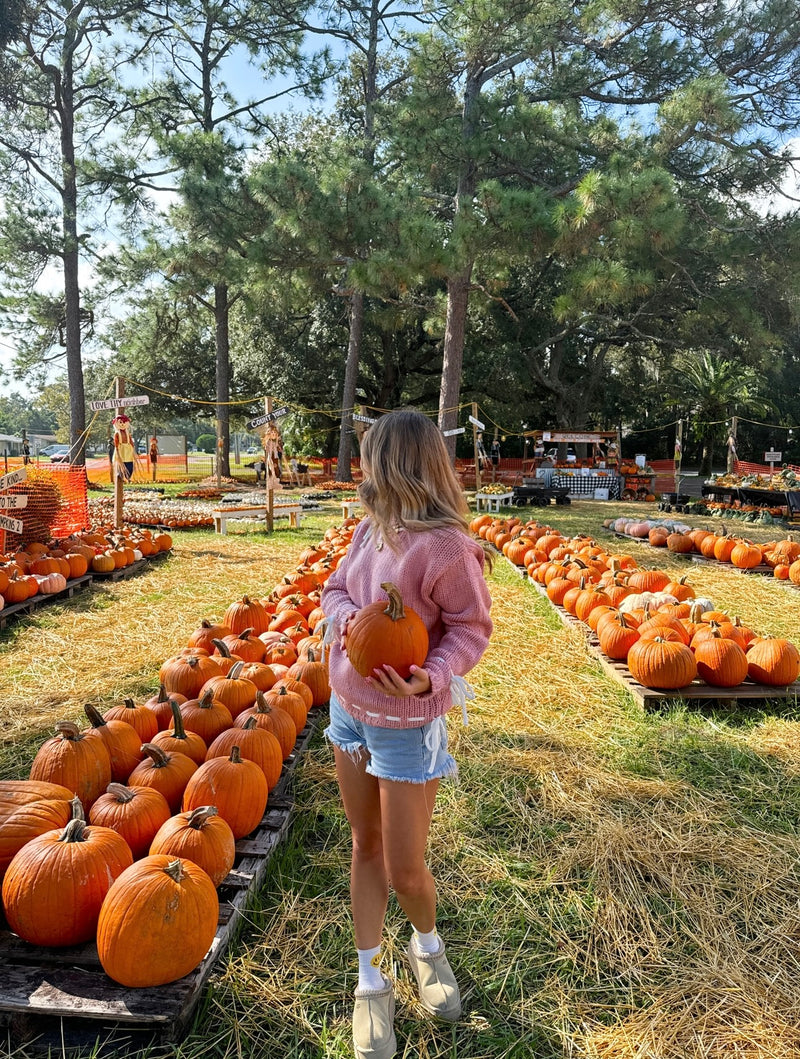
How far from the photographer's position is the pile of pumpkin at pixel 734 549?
741 centimetres

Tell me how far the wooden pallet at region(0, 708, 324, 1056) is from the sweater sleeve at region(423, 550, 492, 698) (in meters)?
1.09

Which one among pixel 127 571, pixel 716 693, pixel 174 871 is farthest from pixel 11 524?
pixel 716 693

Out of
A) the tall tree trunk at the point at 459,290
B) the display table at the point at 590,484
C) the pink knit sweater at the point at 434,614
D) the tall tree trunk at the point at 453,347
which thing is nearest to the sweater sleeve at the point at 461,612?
the pink knit sweater at the point at 434,614

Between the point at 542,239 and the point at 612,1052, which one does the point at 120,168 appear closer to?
the point at 542,239

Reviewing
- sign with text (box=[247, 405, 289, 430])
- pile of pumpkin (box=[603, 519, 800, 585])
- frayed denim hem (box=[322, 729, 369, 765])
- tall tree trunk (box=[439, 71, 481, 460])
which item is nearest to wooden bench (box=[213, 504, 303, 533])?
sign with text (box=[247, 405, 289, 430])

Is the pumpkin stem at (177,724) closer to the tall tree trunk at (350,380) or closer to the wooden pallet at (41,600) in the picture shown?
the wooden pallet at (41,600)

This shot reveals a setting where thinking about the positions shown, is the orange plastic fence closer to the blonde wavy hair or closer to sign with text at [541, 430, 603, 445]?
the blonde wavy hair

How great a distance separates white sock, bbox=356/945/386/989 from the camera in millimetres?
1802

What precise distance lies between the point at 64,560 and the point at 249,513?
4.87 meters

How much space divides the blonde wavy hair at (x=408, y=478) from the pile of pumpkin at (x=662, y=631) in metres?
2.69

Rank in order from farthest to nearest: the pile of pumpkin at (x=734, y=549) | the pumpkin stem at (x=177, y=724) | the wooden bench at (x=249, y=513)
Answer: the wooden bench at (x=249, y=513)
the pile of pumpkin at (x=734, y=549)
the pumpkin stem at (x=177, y=724)

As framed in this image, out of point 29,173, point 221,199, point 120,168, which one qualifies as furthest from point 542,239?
point 29,173

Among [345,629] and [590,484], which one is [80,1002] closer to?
[345,629]

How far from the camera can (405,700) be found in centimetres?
170
